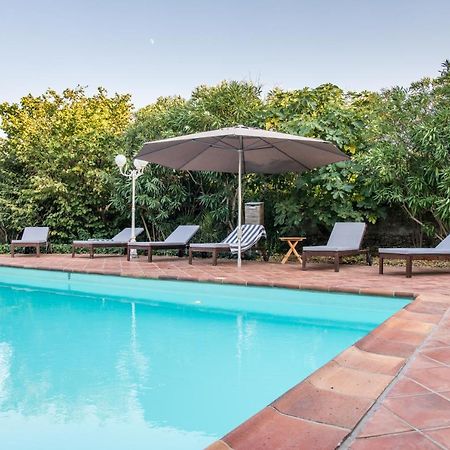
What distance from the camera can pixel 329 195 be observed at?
881cm

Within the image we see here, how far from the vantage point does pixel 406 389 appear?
211 cm

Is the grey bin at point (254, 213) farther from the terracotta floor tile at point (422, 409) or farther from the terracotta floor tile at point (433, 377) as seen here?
the terracotta floor tile at point (422, 409)

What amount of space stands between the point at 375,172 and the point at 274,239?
2515mm

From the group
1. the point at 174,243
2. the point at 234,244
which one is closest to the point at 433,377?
the point at 234,244

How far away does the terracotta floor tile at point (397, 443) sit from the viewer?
5.07 feet

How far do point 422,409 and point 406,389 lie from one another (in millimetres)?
243

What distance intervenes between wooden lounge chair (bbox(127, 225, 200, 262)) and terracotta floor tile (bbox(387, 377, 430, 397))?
6.94 meters

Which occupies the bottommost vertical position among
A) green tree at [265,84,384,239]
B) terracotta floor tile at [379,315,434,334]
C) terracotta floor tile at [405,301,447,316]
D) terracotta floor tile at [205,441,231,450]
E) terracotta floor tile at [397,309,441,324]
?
terracotta floor tile at [205,441,231,450]

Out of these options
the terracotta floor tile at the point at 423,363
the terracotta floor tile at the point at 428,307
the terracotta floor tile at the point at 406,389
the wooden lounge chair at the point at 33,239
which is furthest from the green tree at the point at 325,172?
the terracotta floor tile at the point at 406,389

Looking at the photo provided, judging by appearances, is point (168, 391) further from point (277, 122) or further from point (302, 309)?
point (277, 122)

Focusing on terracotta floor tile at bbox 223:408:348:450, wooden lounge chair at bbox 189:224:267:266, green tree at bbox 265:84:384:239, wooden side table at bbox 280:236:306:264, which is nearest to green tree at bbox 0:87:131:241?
wooden lounge chair at bbox 189:224:267:266

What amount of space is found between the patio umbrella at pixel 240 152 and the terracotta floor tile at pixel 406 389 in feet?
16.1

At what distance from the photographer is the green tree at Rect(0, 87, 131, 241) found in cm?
1164

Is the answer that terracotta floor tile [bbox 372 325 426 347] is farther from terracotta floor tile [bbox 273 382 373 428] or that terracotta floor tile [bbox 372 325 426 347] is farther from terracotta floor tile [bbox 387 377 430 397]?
terracotta floor tile [bbox 273 382 373 428]
